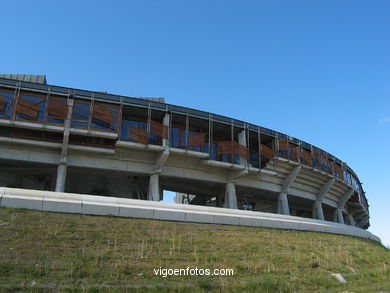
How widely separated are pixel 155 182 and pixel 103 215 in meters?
11.5

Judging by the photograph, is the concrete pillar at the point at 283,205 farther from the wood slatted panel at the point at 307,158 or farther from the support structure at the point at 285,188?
the wood slatted panel at the point at 307,158

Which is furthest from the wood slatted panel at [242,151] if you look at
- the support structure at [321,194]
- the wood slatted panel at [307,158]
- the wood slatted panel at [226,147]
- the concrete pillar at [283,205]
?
the support structure at [321,194]

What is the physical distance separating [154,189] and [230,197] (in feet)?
22.8

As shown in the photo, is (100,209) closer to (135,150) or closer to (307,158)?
(135,150)

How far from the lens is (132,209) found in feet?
58.2

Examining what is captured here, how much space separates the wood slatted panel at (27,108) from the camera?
2536 cm

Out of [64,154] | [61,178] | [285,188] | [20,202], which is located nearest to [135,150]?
[64,154]

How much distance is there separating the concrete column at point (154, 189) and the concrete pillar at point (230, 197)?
6.40 m

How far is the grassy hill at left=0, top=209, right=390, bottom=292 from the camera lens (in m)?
9.60

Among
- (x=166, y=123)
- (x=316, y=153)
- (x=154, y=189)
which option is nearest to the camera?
(x=154, y=189)

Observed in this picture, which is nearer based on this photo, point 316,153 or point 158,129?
point 158,129

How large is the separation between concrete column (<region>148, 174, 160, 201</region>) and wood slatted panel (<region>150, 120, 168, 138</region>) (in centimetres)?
331

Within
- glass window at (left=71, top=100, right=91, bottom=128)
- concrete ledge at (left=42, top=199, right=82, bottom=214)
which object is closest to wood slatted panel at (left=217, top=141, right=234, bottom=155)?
glass window at (left=71, top=100, right=91, bottom=128)

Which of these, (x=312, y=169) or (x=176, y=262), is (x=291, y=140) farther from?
Result: (x=176, y=262)
